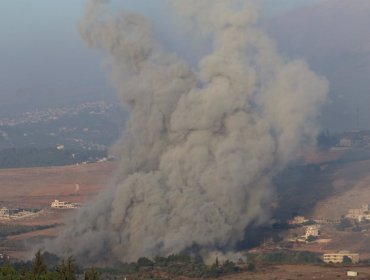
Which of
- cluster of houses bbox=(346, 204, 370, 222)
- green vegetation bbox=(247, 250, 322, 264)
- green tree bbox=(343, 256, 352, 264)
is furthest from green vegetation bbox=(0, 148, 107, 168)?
green tree bbox=(343, 256, 352, 264)

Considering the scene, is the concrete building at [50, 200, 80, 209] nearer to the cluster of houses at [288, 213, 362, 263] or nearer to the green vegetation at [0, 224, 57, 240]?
the green vegetation at [0, 224, 57, 240]

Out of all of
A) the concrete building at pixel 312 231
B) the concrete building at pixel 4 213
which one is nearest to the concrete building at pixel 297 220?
the concrete building at pixel 312 231

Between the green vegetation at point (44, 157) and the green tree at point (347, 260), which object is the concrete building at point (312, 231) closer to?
the green tree at point (347, 260)

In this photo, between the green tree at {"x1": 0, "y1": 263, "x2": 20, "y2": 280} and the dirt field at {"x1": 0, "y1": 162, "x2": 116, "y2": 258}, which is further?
the dirt field at {"x1": 0, "y1": 162, "x2": 116, "y2": 258}

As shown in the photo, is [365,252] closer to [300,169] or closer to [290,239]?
[290,239]

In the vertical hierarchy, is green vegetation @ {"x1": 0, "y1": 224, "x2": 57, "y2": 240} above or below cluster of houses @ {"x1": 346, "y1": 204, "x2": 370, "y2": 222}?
above

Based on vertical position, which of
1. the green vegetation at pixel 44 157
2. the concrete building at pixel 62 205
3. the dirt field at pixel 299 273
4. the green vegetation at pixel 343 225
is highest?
the green vegetation at pixel 44 157

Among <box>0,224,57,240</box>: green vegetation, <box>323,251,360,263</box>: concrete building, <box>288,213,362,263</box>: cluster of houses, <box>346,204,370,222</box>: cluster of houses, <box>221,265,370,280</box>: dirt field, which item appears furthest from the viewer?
<box>0,224,57,240</box>: green vegetation

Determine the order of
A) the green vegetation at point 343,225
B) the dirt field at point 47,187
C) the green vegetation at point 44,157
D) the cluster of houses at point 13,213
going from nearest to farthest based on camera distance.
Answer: the green vegetation at point 343,225 < the dirt field at point 47,187 < the cluster of houses at point 13,213 < the green vegetation at point 44,157

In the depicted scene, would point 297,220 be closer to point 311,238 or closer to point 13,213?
point 311,238
